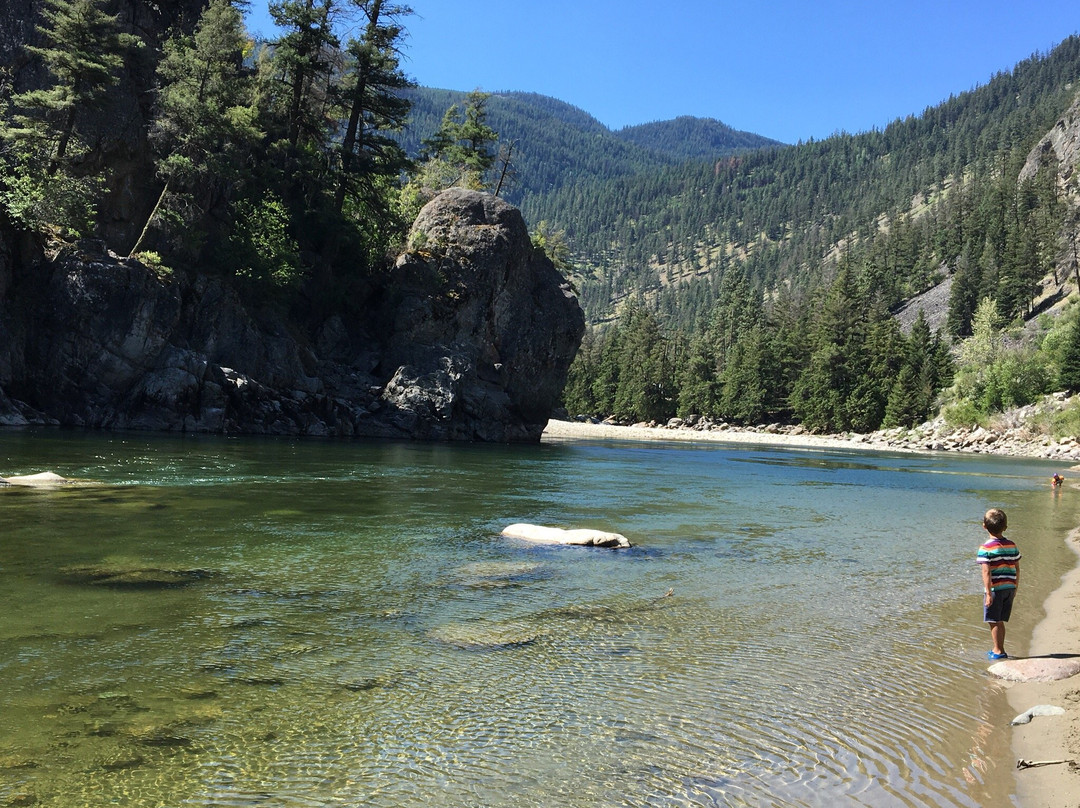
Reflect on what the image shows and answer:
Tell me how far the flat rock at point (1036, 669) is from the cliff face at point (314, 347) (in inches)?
1530

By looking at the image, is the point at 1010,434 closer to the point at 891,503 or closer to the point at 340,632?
the point at 891,503

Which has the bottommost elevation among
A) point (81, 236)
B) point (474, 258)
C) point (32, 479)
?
point (32, 479)

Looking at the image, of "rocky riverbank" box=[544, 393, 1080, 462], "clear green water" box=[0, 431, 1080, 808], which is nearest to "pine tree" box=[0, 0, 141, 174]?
"clear green water" box=[0, 431, 1080, 808]

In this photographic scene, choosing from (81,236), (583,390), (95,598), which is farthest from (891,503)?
(583,390)

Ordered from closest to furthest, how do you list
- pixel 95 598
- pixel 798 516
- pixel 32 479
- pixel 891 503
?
1. pixel 95 598
2. pixel 32 479
3. pixel 798 516
4. pixel 891 503

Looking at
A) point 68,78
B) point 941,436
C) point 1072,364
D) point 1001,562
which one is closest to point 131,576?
point 1001,562

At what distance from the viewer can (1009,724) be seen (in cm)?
662

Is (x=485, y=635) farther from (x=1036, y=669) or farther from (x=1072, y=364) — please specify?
(x=1072, y=364)

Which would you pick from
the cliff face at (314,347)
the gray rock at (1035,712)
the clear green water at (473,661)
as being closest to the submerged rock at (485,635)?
the clear green water at (473,661)

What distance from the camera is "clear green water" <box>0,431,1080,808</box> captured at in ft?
17.4

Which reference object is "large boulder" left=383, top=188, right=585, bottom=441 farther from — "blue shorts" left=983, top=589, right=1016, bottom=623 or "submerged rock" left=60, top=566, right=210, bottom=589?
"blue shorts" left=983, top=589, right=1016, bottom=623

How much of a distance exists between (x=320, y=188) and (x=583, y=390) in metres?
89.0

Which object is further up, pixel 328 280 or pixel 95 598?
pixel 328 280

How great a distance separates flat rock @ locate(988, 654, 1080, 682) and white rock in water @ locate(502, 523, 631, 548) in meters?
7.56
